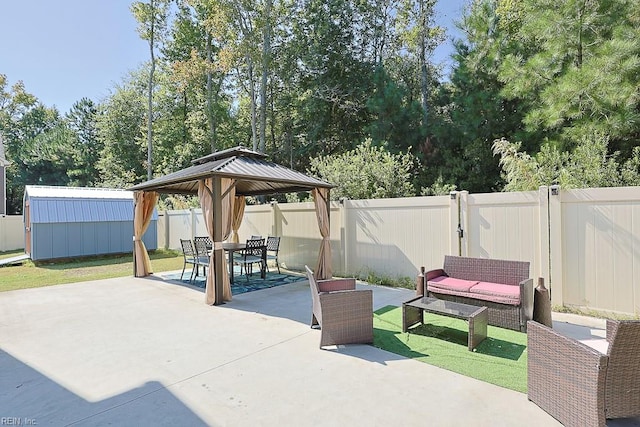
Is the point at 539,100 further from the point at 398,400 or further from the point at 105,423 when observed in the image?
the point at 105,423

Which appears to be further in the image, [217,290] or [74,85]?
[74,85]

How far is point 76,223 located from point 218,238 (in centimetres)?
881

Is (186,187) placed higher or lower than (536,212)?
higher

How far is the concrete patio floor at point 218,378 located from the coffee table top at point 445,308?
0.75 metres

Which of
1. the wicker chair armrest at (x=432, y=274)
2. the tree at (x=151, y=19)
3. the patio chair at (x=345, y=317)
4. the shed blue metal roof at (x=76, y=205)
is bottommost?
the patio chair at (x=345, y=317)

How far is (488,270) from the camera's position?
4938 mm

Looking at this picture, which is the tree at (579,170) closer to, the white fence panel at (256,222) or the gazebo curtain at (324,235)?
the gazebo curtain at (324,235)

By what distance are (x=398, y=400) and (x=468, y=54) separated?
33.4ft

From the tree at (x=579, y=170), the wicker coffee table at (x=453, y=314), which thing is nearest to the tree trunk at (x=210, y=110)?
the tree at (x=579, y=170)

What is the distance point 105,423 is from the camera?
2471 mm

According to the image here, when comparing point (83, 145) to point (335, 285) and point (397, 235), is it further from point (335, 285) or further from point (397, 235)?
point (335, 285)

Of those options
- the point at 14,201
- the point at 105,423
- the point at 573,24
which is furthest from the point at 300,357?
the point at 14,201

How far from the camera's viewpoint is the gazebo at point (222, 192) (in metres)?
5.99

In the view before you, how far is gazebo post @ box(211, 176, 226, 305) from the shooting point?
19.5ft
